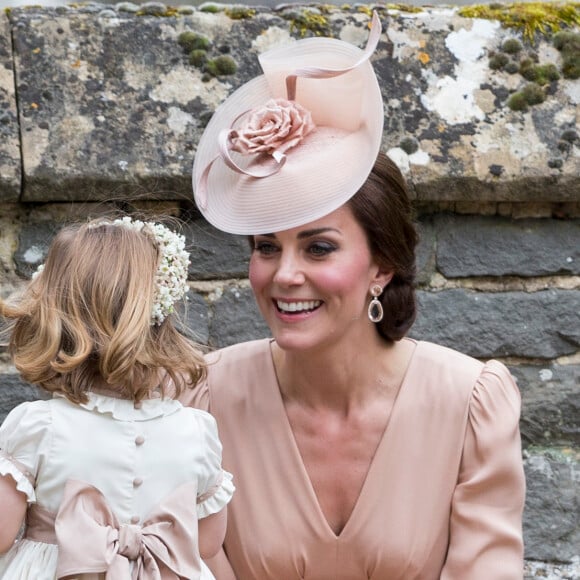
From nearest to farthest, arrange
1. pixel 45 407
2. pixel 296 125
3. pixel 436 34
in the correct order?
pixel 45 407 < pixel 296 125 < pixel 436 34

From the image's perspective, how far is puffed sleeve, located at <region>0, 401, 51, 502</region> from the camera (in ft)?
7.13

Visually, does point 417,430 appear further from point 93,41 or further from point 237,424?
point 93,41

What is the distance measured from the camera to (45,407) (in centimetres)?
221

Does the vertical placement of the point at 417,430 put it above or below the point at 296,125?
below

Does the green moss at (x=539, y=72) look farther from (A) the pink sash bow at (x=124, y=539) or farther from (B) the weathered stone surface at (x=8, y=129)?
(A) the pink sash bow at (x=124, y=539)

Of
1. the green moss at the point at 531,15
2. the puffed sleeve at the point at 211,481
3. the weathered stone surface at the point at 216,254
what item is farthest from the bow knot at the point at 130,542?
the green moss at the point at 531,15

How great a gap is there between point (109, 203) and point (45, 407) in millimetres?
827

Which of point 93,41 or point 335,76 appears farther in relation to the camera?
point 93,41

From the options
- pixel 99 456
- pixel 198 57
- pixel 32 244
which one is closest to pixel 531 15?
pixel 198 57

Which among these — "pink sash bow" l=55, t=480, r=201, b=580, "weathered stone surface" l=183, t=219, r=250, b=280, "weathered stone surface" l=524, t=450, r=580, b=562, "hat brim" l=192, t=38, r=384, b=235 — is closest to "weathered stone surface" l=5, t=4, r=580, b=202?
"weathered stone surface" l=183, t=219, r=250, b=280

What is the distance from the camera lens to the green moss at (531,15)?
296 centimetres

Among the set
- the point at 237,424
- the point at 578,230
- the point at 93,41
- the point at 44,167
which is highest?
the point at 93,41

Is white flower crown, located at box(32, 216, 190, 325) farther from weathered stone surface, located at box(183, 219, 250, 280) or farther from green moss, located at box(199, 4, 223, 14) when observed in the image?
green moss, located at box(199, 4, 223, 14)

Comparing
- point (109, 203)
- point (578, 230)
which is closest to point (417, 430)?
point (578, 230)
